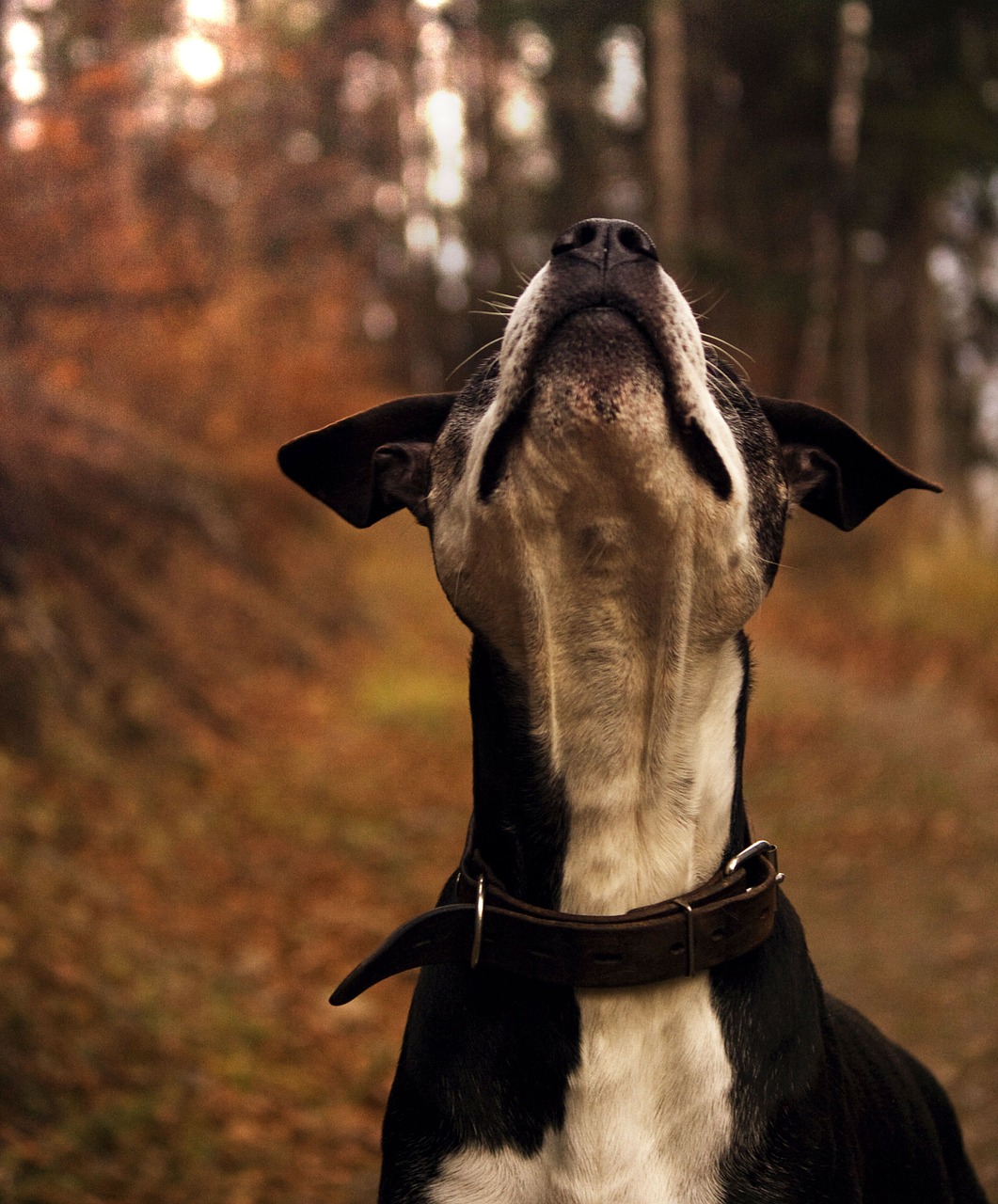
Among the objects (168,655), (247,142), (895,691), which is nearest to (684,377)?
(168,655)

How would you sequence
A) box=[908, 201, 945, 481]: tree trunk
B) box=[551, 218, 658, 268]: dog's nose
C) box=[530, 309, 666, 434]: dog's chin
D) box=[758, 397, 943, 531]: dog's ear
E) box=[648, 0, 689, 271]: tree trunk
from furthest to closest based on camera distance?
box=[908, 201, 945, 481]: tree trunk
box=[648, 0, 689, 271]: tree trunk
box=[758, 397, 943, 531]: dog's ear
box=[551, 218, 658, 268]: dog's nose
box=[530, 309, 666, 434]: dog's chin

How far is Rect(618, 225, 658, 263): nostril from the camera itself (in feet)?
7.17

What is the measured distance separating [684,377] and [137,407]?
967 centimetres

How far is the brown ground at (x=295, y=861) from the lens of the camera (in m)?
4.21

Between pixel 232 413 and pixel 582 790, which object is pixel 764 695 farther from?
pixel 582 790

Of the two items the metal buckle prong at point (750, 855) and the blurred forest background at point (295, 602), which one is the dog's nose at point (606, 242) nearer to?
the blurred forest background at point (295, 602)

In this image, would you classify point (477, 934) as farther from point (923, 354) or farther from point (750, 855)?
point (923, 354)

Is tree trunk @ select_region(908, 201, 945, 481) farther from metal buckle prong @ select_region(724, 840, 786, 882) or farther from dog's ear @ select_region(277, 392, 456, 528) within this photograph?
metal buckle prong @ select_region(724, 840, 786, 882)

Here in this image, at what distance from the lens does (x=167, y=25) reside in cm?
1018

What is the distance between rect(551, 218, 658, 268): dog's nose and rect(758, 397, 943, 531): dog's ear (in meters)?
0.58

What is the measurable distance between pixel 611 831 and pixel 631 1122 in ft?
1.65

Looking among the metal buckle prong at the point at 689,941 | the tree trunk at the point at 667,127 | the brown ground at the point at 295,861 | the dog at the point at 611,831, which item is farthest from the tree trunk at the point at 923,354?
the metal buckle prong at the point at 689,941

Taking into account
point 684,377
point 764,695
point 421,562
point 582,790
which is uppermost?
point 684,377

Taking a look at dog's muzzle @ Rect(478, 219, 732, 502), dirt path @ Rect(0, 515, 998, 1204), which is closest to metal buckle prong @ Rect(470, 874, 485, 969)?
dog's muzzle @ Rect(478, 219, 732, 502)
